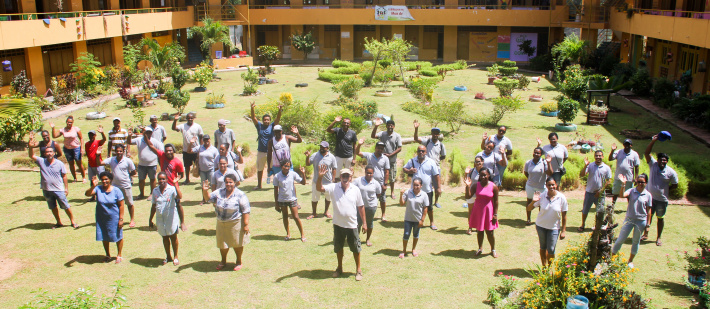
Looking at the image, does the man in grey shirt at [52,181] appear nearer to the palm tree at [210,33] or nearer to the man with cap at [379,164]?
the man with cap at [379,164]

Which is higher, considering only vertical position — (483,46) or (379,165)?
(483,46)

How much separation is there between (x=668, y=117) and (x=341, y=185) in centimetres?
1588

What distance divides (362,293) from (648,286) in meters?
3.72

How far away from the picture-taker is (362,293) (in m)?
7.52

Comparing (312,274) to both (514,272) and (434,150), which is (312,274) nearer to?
(514,272)

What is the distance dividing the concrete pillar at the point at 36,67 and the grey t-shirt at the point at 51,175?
15.8 metres

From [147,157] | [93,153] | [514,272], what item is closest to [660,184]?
[514,272]

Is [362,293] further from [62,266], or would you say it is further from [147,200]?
[147,200]

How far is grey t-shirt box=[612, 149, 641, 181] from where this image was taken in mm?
9891

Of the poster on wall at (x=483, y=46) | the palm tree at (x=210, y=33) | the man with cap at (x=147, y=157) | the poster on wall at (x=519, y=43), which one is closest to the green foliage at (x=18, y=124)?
the man with cap at (x=147, y=157)

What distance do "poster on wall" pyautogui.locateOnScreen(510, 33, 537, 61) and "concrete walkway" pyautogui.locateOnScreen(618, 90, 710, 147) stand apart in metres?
13.6

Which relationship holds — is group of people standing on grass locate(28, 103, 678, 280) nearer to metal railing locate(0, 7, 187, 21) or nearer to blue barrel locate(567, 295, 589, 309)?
blue barrel locate(567, 295, 589, 309)

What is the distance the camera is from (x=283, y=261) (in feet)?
27.8

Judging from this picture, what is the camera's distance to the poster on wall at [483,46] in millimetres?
39000
